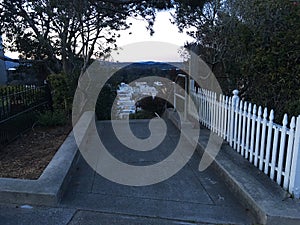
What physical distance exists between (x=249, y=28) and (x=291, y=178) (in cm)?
301

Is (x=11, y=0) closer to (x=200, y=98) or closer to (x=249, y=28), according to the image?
(x=200, y=98)

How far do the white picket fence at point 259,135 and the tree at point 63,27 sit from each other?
2791mm

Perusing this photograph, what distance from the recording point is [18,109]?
5.54 meters

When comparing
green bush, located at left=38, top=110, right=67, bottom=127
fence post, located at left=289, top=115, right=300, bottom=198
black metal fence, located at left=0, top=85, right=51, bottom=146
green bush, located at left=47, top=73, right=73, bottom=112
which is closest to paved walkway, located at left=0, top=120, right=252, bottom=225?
fence post, located at left=289, top=115, right=300, bottom=198

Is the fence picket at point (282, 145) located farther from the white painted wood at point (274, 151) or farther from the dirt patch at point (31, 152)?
the dirt patch at point (31, 152)

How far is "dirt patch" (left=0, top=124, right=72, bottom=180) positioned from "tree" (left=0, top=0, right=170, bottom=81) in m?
2.72

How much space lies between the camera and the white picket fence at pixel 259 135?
117 inches

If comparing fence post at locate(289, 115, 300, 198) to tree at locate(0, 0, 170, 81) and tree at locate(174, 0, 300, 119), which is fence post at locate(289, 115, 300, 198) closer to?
tree at locate(174, 0, 300, 119)

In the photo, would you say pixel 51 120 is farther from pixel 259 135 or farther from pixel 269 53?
pixel 269 53

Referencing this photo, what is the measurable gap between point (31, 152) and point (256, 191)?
3.47 meters

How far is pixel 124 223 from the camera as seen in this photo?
8.77 ft

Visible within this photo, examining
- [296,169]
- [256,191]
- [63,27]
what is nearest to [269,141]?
[296,169]

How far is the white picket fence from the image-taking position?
9.74 ft

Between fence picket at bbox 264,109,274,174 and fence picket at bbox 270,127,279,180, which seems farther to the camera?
fence picket at bbox 264,109,274,174
